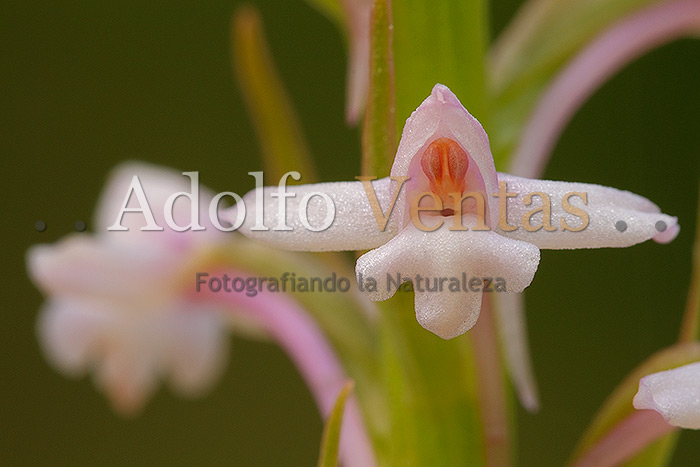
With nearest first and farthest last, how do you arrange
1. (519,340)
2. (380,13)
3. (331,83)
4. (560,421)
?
(380,13) < (519,340) < (560,421) < (331,83)

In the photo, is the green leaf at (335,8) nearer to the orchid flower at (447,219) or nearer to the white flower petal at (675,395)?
the orchid flower at (447,219)

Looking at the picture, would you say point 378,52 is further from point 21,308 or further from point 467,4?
point 21,308

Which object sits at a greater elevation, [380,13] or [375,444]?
[380,13]

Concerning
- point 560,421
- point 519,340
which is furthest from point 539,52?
point 560,421

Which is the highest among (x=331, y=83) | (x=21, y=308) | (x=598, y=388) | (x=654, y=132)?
(x=331, y=83)

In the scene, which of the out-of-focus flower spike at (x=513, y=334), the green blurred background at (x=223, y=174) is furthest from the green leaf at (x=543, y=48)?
the green blurred background at (x=223, y=174)

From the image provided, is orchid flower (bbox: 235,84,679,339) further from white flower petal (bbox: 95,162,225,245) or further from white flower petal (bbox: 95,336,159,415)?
white flower petal (bbox: 95,336,159,415)
